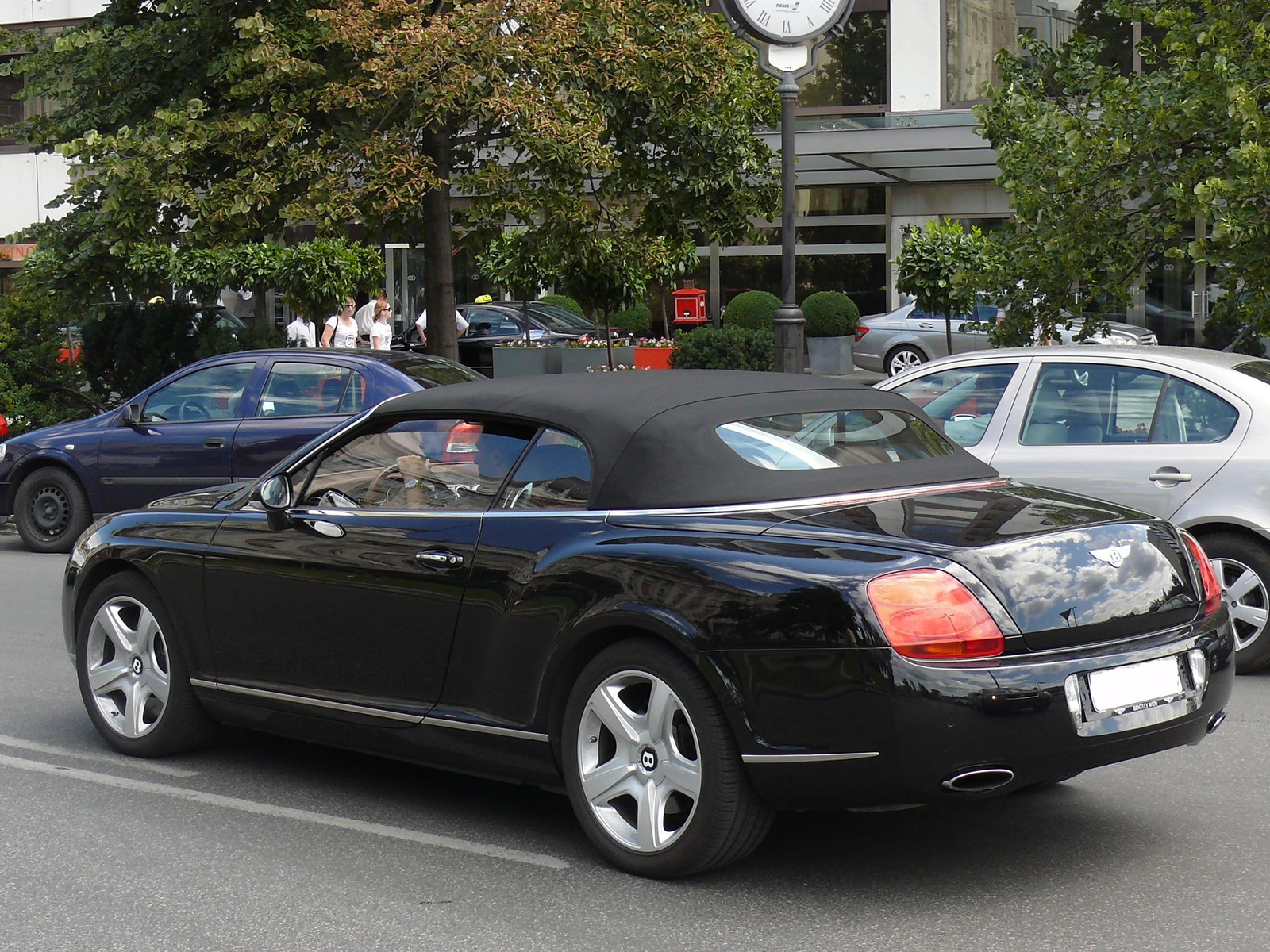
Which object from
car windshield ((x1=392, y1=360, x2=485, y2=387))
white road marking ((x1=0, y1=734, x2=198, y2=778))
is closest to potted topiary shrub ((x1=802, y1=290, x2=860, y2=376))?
car windshield ((x1=392, y1=360, x2=485, y2=387))

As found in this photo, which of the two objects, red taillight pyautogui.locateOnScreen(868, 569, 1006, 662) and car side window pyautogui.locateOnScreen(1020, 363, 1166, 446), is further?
car side window pyautogui.locateOnScreen(1020, 363, 1166, 446)

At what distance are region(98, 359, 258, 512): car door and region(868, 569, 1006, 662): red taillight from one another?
849 cm

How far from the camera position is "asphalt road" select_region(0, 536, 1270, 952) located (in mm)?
4340

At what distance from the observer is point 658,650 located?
4.65 meters

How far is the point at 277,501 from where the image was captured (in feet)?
19.1

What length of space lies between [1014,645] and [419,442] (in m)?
2.25

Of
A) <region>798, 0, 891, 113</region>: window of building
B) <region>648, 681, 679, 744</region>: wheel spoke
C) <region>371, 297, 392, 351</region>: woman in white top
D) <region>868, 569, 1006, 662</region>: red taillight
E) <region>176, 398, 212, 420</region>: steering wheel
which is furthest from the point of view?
<region>798, 0, 891, 113</region>: window of building

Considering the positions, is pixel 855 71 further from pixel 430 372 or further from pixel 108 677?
pixel 108 677

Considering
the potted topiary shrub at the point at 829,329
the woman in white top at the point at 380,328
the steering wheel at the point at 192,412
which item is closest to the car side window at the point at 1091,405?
the steering wheel at the point at 192,412

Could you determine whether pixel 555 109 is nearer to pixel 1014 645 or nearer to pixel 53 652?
pixel 53 652

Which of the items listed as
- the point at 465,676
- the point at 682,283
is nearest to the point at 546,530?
the point at 465,676

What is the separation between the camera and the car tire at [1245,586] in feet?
25.0

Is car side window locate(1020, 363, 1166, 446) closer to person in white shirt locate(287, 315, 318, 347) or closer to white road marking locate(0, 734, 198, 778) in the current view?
white road marking locate(0, 734, 198, 778)

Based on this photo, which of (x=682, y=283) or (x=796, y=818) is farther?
(x=682, y=283)
